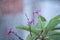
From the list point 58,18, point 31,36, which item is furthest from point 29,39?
point 58,18

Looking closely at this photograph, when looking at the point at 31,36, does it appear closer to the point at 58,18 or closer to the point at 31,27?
the point at 31,27

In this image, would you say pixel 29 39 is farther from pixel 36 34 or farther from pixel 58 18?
pixel 58 18
